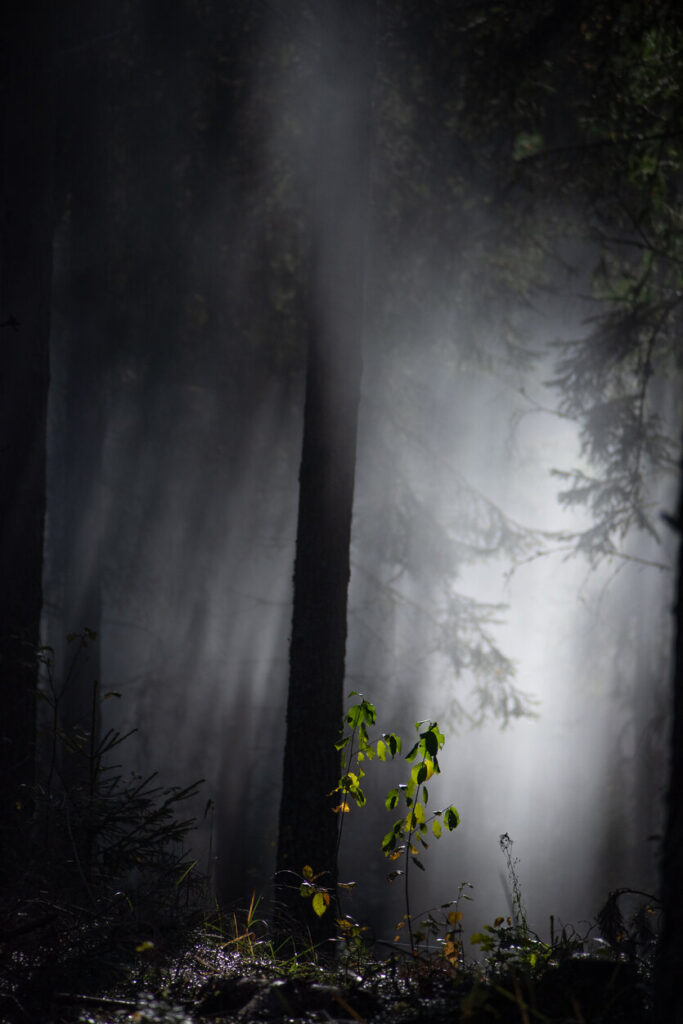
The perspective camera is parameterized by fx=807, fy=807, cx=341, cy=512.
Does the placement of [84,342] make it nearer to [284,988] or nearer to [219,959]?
[219,959]

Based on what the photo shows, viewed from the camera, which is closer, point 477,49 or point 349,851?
point 477,49

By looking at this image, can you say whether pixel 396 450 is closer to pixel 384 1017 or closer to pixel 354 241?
pixel 354 241

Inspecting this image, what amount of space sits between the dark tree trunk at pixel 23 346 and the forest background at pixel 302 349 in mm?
27

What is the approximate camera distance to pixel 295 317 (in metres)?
10.7

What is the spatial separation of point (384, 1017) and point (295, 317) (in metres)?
8.89

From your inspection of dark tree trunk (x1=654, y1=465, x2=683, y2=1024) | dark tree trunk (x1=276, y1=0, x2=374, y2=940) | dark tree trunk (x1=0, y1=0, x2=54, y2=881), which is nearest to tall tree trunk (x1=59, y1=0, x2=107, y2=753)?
dark tree trunk (x1=0, y1=0, x2=54, y2=881)

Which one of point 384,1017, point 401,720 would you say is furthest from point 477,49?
point 401,720

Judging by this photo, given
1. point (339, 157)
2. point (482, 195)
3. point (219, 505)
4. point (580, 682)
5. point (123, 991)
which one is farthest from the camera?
point (580, 682)

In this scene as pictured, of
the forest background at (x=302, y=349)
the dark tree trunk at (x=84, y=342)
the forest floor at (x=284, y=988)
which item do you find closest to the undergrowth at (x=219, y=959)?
the forest floor at (x=284, y=988)

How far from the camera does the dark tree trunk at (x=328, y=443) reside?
6201mm

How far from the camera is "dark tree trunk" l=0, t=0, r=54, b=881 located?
6.36m

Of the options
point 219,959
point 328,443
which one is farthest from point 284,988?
point 328,443

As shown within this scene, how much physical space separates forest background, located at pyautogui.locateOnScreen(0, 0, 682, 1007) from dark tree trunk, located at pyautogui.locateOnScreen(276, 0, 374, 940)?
0.20 ft

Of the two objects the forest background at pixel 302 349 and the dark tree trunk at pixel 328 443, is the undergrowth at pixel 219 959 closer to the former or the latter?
the forest background at pixel 302 349
